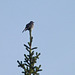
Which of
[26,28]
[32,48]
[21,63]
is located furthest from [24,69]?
[26,28]

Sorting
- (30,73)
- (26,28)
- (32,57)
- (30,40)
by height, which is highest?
(26,28)

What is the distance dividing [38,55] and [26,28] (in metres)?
3.68

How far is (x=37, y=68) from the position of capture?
14.6 m

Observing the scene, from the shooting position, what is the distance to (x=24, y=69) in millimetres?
14555

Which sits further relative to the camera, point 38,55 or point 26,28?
point 26,28

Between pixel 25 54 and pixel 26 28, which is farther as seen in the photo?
pixel 26 28

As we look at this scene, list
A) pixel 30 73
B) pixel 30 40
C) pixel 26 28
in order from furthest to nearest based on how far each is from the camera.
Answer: pixel 26 28
pixel 30 40
pixel 30 73

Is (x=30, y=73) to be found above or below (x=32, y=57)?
below

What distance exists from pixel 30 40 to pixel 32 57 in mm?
1195

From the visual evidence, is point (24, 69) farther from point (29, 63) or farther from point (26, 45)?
point (26, 45)

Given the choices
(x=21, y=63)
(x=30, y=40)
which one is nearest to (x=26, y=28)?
(x=30, y=40)

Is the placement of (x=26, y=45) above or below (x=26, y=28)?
below

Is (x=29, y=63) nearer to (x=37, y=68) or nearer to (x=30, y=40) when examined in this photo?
(x=37, y=68)

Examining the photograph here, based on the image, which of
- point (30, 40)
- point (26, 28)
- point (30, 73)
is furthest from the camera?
point (26, 28)
